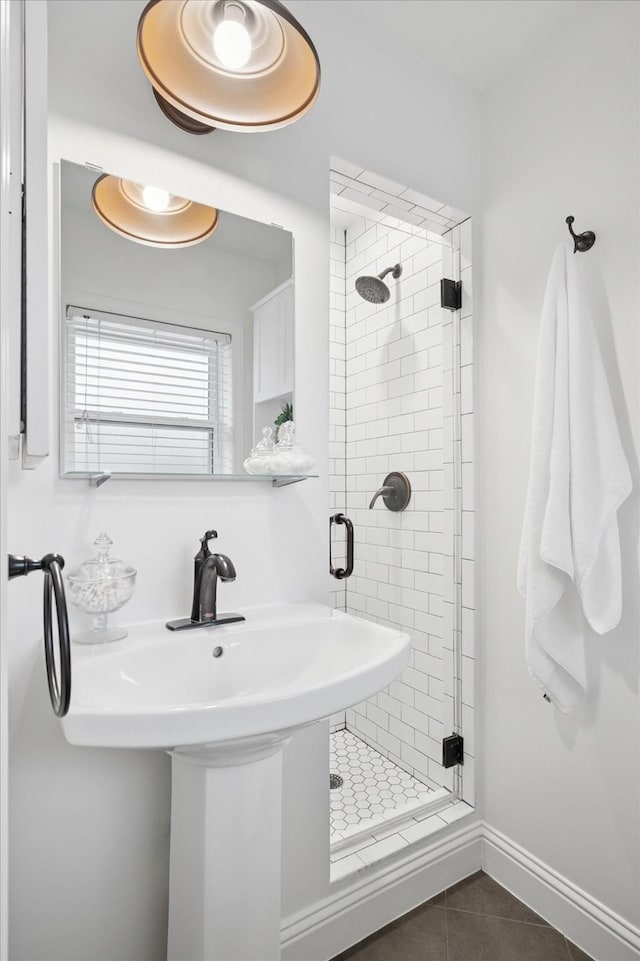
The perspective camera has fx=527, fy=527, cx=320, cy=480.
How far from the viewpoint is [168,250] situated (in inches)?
50.1

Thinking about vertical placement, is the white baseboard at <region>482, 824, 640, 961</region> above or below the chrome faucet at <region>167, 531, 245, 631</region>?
below

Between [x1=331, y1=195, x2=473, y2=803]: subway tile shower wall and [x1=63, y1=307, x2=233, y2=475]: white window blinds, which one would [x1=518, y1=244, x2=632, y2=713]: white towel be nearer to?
[x1=331, y1=195, x2=473, y2=803]: subway tile shower wall

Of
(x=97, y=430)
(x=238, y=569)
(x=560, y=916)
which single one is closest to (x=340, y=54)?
(x=97, y=430)

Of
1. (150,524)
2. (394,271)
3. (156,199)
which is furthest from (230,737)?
(394,271)

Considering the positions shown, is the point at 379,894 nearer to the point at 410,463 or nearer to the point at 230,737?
the point at 230,737

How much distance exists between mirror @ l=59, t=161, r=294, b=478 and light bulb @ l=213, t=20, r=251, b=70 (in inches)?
12.1

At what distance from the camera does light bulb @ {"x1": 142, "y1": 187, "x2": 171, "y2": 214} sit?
1248mm

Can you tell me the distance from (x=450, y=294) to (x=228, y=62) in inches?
41.1

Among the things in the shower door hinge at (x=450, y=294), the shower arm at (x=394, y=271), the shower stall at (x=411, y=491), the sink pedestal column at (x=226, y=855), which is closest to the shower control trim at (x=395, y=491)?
the shower stall at (x=411, y=491)

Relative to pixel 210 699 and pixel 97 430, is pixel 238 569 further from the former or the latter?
pixel 97 430

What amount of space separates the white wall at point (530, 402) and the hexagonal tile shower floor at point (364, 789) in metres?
0.33

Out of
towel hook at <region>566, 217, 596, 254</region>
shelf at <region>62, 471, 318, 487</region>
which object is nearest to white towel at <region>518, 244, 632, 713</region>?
towel hook at <region>566, 217, 596, 254</region>

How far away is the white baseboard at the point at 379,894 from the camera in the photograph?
1393 millimetres

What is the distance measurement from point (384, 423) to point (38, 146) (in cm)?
176
